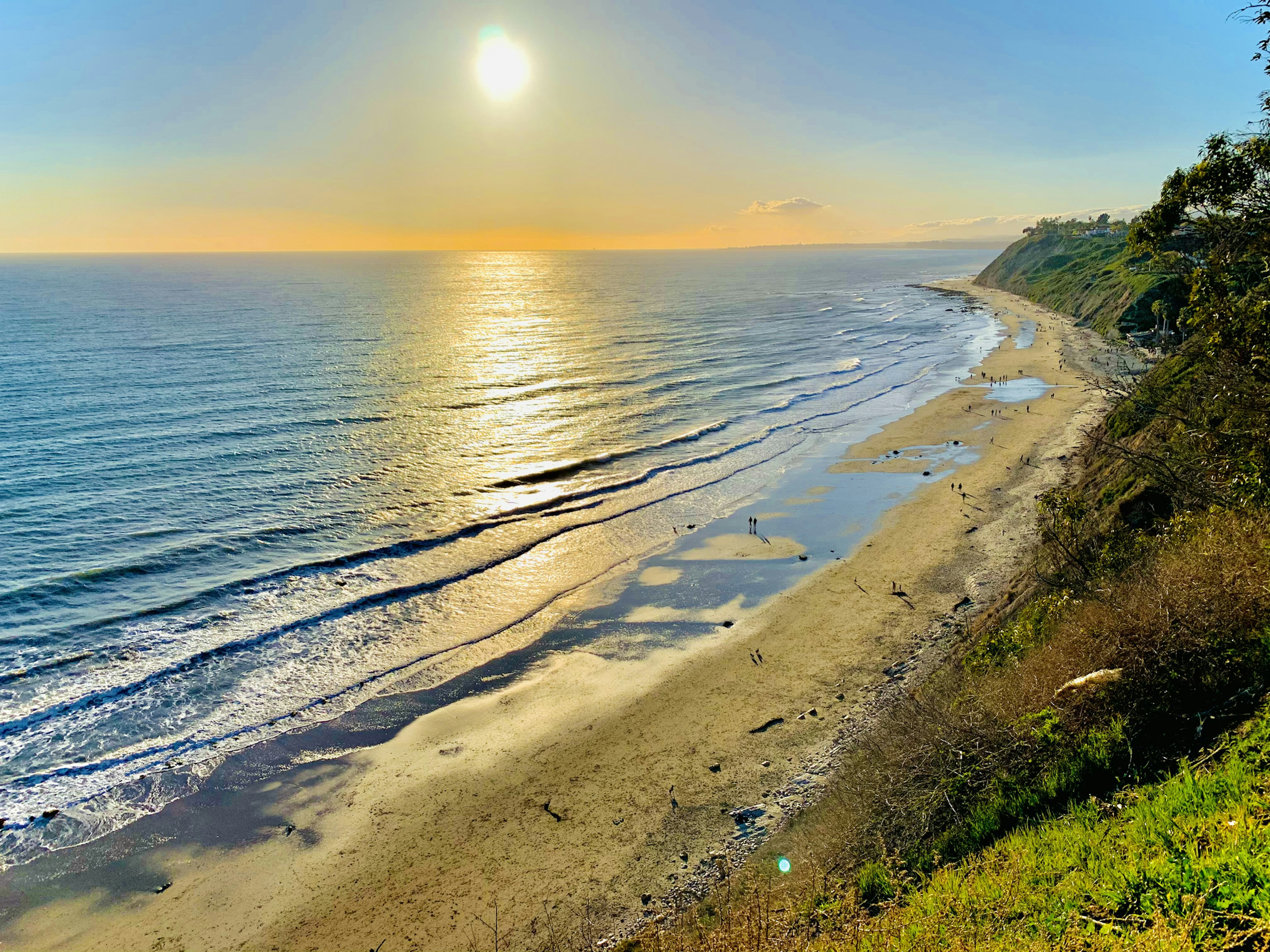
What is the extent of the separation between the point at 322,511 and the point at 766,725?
23228 millimetres

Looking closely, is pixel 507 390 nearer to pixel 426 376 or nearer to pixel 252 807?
pixel 426 376

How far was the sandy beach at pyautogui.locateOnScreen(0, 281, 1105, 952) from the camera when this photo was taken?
11984 mm

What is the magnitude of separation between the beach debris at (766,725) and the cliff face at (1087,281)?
2377cm

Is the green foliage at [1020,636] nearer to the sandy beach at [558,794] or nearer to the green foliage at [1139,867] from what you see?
the sandy beach at [558,794]

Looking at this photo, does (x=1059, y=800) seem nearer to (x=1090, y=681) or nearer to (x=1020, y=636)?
(x=1090, y=681)

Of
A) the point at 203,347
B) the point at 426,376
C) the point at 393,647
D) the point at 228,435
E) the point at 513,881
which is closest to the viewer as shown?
the point at 513,881

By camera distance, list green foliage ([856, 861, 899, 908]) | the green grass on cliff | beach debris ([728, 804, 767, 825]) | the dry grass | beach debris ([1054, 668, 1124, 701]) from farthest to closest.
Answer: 1. beach debris ([728, 804, 767, 825])
2. beach debris ([1054, 668, 1124, 701])
3. green foliage ([856, 861, 899, 908])
4. the dry grass
5. the green grass on cliff

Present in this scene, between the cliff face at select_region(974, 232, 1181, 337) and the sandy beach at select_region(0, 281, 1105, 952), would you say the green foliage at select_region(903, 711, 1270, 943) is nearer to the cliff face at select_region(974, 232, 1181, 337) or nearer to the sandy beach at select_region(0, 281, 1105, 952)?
the sandy beach at select_region(0, 281, 1105, 952)

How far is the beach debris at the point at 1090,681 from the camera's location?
10.3 m

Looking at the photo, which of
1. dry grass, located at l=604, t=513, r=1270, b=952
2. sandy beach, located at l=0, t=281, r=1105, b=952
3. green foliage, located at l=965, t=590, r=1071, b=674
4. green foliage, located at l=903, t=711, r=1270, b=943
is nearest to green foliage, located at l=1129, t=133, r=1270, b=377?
dry grass, located at l=604, t=513, r=1270, b=952

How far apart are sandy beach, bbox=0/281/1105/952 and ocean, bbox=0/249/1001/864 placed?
2.26 meters

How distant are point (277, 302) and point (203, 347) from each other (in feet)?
213

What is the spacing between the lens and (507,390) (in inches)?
2208

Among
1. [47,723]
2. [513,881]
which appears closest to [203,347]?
[47,723]
